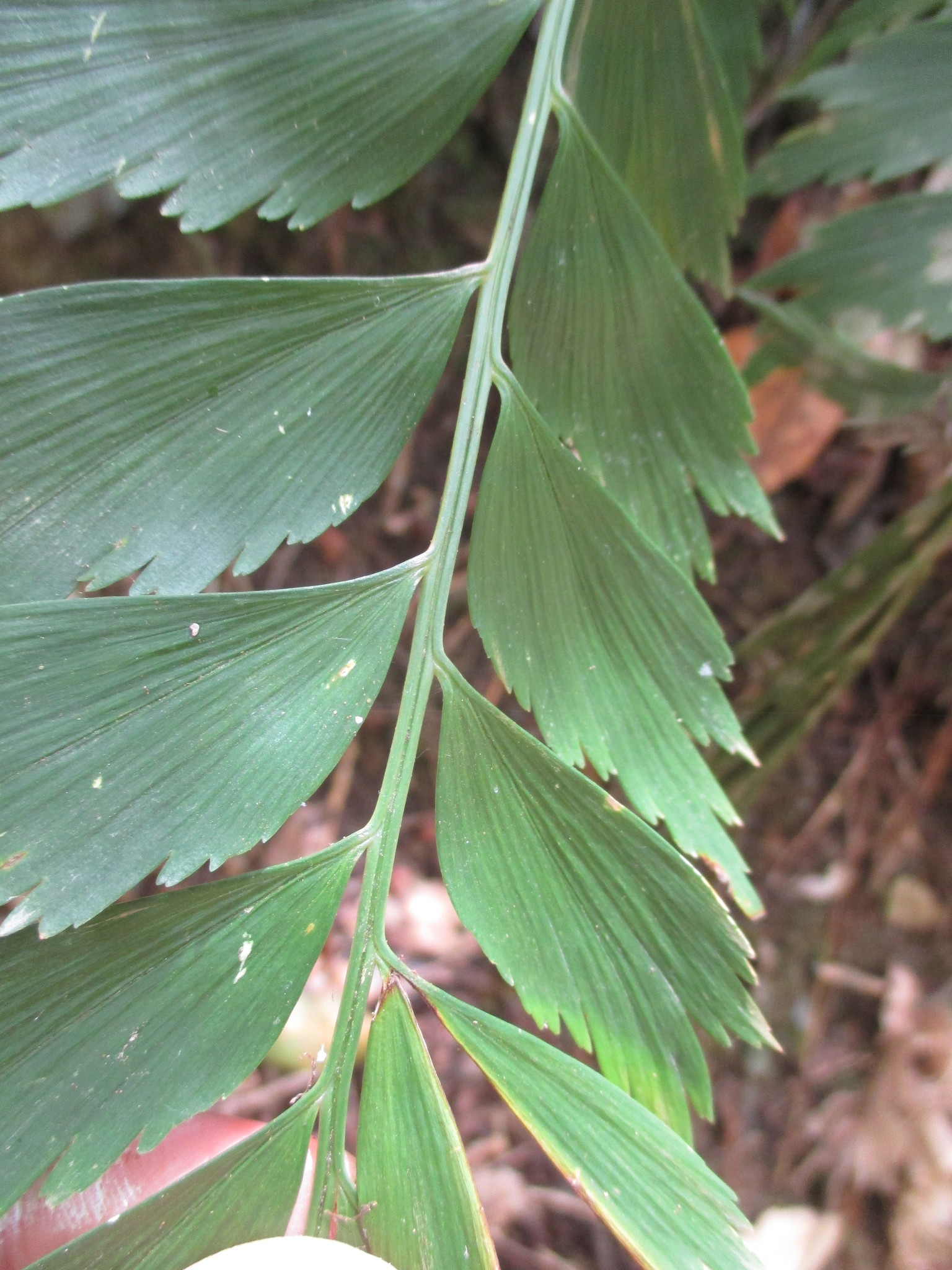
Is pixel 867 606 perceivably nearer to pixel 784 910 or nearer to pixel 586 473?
pixel 586 473

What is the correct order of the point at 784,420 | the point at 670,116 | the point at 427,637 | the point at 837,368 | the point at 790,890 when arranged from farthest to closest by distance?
the point at 790,890
the point at 784,420
the point at 837,368
the point at 670,116
the point at 427,637

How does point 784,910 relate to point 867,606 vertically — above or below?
below

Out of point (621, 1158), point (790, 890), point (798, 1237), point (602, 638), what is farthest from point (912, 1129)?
point (602, 638)

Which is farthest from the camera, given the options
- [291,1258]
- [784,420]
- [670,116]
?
[784,420]

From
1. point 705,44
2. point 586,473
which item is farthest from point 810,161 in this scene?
point 586,473

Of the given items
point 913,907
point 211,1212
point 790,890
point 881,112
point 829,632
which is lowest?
point 913,907

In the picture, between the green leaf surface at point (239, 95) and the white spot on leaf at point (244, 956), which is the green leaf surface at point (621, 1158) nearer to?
the white spot on leaf at point (244, 956)

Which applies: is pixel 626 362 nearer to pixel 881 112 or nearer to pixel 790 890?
pixel 881 112
